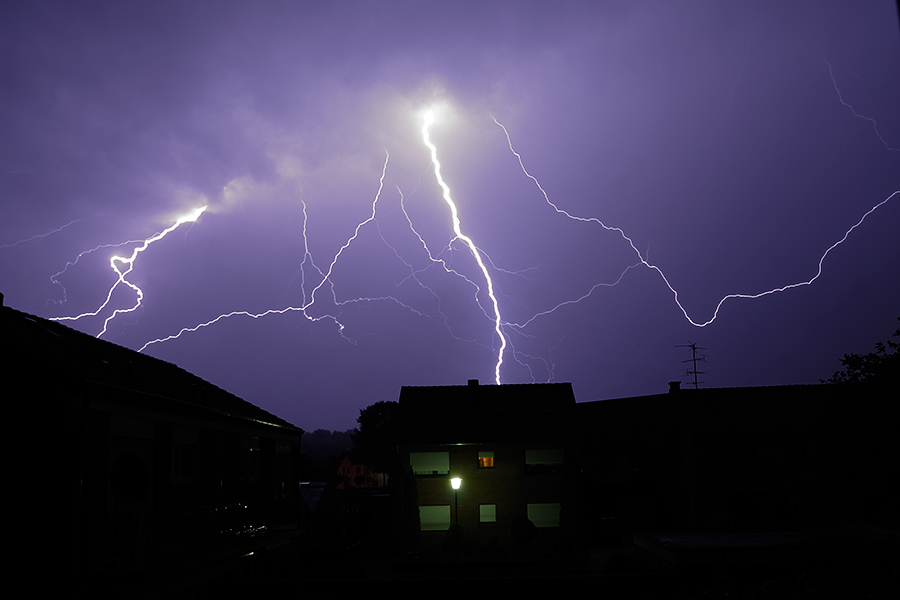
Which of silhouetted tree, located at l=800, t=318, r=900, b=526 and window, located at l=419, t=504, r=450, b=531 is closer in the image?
silhouetted tree, located at l=800, t=318, r=900, b=526

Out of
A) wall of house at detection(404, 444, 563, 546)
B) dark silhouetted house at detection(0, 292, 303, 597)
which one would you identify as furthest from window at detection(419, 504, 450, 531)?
dark silhouetted house at detection(0, 292, 303, 597)

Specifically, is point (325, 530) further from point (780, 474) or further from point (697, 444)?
point (780, 474)

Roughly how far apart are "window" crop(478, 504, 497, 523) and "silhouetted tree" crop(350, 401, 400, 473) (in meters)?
38.7

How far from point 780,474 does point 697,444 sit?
12.2ft

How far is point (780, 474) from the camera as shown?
27.8m

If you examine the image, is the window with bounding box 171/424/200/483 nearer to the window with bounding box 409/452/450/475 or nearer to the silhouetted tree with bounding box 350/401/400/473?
the window with bounding box 409/452/450/475

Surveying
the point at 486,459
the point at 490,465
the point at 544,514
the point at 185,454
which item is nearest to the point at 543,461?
the point at 544,514

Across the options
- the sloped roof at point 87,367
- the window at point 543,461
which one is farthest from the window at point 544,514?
the sloped roof at point 87,367

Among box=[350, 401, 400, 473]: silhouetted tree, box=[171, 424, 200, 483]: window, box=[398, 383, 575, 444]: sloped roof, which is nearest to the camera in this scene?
box=[171, 424, 200, 483]: window

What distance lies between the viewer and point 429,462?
25.8 metres

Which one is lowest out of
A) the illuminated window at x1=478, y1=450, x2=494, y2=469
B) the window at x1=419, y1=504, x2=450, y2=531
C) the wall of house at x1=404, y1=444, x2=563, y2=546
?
the window at x1=419, y1=504, x2=450, y2=531

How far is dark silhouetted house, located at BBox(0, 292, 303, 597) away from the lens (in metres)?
8.80

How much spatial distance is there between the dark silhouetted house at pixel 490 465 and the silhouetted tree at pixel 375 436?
37525 mm

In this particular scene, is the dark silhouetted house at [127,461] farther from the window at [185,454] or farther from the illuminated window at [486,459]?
the illuminated window at [486,459]
